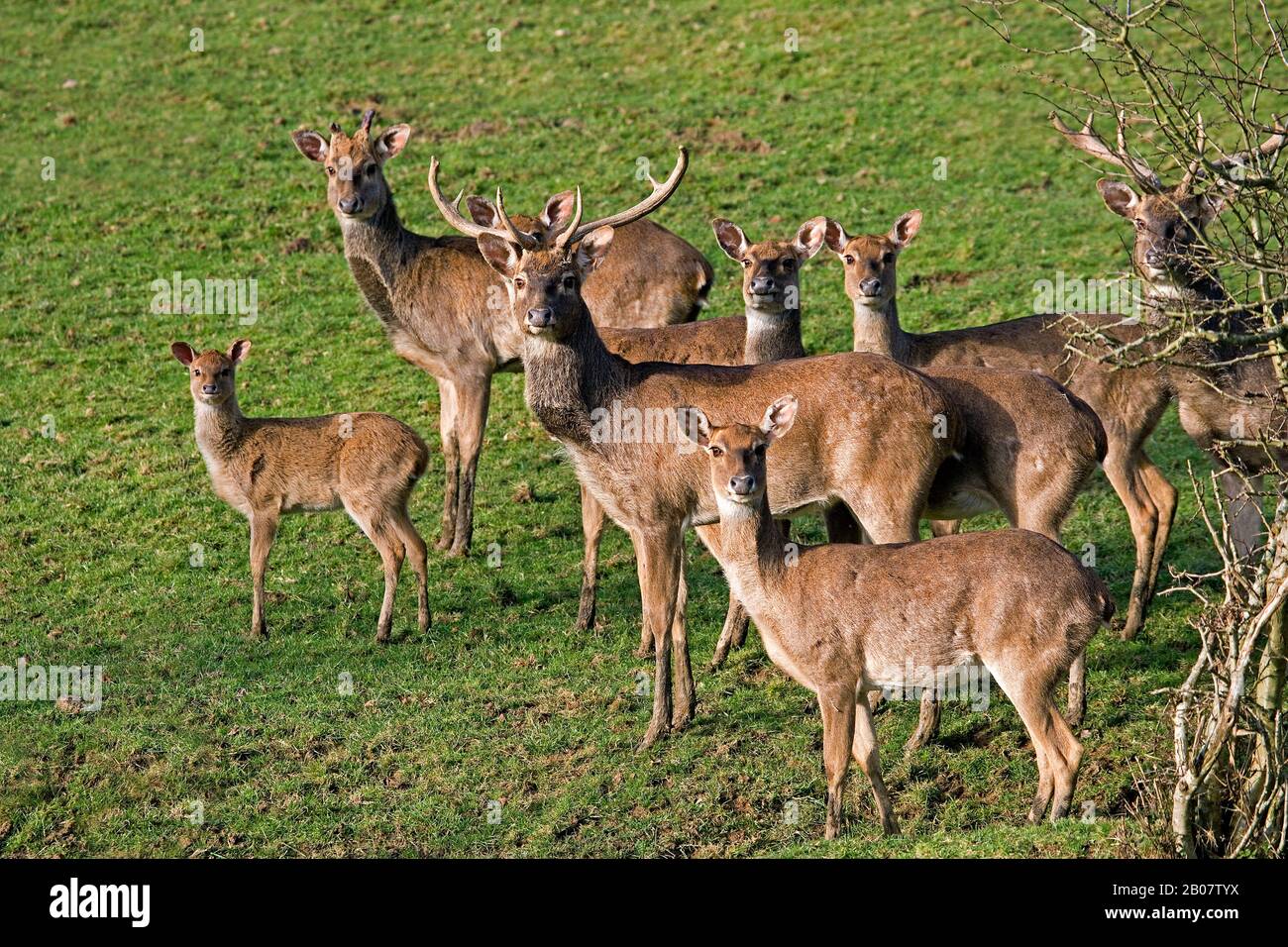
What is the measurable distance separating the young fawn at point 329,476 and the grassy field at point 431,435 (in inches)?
21.2


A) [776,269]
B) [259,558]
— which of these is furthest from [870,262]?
[259,558]

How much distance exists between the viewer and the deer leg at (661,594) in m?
10.5

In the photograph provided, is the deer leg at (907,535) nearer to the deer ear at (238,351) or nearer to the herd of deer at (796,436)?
the herd of deer at (796,436)

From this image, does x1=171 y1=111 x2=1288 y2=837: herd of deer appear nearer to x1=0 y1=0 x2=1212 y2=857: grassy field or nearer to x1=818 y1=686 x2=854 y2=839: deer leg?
x1=818 y1=686 x2=854 y2=839: deer leg

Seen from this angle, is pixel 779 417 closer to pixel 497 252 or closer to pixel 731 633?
pixel 731 633

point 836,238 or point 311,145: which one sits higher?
point 311,145

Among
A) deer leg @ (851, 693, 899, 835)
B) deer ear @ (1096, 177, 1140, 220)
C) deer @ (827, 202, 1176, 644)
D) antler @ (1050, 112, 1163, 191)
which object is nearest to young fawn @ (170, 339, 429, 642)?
deer @ (827, 202, 1176, 644)

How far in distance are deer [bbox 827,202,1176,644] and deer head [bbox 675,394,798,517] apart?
7.46 ft

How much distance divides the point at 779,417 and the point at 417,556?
3682mm

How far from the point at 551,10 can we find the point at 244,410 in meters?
13.6

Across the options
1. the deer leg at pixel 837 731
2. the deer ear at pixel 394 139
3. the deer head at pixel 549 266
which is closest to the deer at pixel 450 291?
the deer ear at pixel 394 139

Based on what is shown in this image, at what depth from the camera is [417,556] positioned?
12234 millimetres
